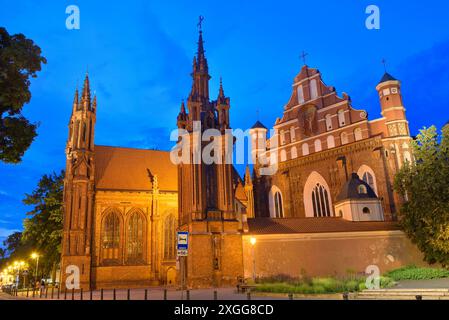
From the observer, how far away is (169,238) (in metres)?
41.4

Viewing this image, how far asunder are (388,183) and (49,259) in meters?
37.5

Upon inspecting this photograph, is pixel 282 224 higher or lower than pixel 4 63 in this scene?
lower

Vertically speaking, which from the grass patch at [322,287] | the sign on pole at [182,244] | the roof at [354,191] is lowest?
the grass patch at [322,287]

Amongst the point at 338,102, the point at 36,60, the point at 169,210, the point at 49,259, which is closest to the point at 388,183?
the point at 338,102

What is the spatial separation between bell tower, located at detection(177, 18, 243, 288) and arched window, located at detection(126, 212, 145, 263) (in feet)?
27.8

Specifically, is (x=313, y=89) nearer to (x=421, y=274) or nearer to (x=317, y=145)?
(x=317, y=145)

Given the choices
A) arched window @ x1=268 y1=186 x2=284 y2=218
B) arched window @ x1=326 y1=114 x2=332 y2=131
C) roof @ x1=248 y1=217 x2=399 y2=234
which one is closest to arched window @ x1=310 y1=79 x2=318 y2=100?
arched window @ x1=326 y1=114 x2=332 y2=131

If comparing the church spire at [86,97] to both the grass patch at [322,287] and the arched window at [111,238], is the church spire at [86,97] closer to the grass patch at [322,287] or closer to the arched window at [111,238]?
the arched window at [111,238]

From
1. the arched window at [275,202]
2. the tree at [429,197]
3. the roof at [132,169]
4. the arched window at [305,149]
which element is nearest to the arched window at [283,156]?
the arched window at [305,149]

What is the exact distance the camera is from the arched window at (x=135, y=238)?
39688 millimetres

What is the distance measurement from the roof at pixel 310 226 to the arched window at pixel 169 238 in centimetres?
1183

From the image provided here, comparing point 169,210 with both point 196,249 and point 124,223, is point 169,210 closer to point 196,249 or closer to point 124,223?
point 124,223
